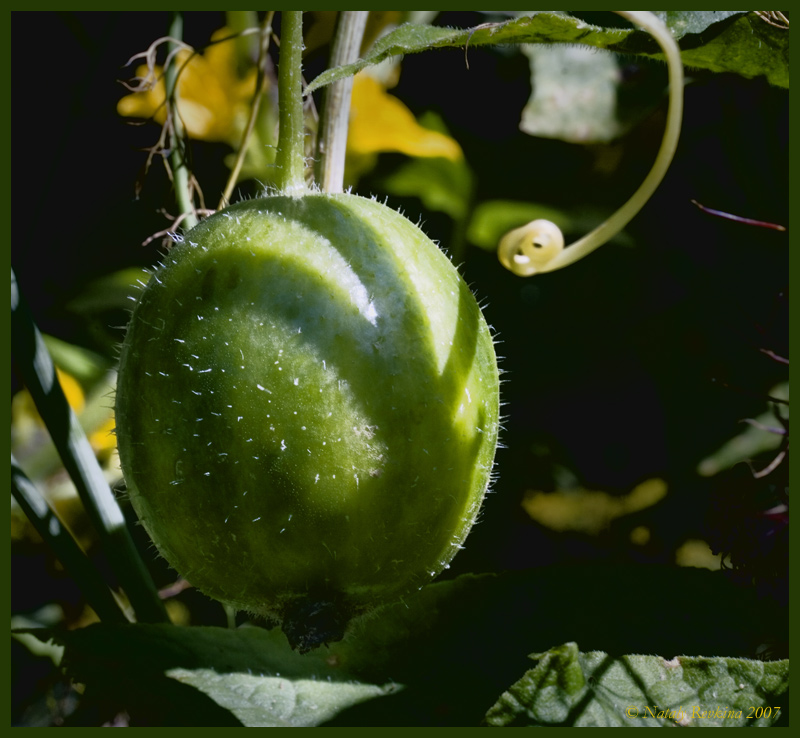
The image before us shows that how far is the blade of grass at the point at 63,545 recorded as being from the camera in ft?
2.04

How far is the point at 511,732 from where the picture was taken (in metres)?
0.56

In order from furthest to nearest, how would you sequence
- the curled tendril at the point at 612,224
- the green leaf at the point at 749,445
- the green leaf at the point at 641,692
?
the green leaf at the point at 749,445, the green leaf at the point at 641,692, the curled tendril at the point at 612,224

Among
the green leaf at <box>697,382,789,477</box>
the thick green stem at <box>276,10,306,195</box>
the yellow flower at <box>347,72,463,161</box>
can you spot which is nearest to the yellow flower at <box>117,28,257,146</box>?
the yellow flower at <box>347,72,463,161</box>

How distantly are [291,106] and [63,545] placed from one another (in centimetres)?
42

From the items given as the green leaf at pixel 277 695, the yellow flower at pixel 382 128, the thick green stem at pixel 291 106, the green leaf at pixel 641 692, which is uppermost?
the thick green stem at pixel 291 106

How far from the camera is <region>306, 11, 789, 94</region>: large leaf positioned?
18.6 inches

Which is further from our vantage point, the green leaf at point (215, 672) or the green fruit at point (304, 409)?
the green leaf at point (215, 672)

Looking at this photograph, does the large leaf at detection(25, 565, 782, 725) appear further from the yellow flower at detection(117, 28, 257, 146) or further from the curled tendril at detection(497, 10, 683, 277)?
the yellow flower at detection(117, 28, 257, 146)

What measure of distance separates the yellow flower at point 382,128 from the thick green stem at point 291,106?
1.17 feet

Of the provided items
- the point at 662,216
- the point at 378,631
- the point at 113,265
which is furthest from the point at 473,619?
the point at 113,265

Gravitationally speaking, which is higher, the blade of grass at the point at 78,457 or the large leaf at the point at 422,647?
the blade of grass at the point at 78,457

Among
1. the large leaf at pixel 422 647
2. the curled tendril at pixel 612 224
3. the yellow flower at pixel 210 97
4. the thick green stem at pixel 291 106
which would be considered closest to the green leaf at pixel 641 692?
the large leaf at pixel 422 647

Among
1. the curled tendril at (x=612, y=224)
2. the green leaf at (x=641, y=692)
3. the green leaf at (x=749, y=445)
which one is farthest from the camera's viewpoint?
the green leaf at (x=749, y=445)

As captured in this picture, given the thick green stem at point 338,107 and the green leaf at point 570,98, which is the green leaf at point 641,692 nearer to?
the thick green stem at point 338,107
